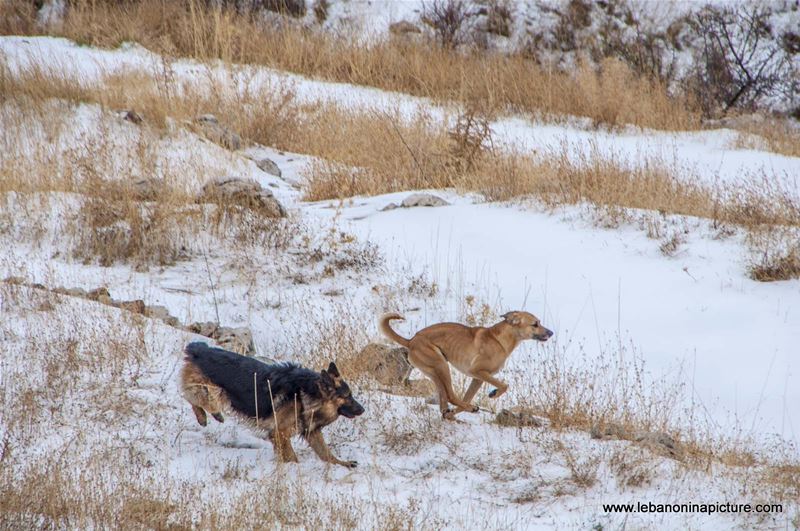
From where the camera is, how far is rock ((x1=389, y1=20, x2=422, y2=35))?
20.2m

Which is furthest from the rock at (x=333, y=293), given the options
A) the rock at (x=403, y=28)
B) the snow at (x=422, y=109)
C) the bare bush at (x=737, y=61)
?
the rock at (x=403, y=28)

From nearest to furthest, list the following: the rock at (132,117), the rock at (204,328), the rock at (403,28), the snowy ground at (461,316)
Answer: the snowy ground at (461,316) < the rock at (204,328) < the rock at (132,117) < the rock at (403,28)

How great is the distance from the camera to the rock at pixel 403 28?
66.2ft

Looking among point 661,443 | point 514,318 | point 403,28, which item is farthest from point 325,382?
point 403,28

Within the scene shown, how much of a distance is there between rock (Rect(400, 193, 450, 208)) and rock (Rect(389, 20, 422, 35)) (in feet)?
32.9

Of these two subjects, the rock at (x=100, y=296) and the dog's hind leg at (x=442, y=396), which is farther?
the rock at (x=100, y=296)

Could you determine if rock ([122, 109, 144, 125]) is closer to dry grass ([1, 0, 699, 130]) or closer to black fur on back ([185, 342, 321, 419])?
dry grass ([1, 0, 699, 130])

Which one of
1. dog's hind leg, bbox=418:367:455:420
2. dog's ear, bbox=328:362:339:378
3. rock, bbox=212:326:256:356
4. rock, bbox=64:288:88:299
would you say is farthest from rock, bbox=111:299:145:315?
dog's hind leg, bbox=418:367:455:420

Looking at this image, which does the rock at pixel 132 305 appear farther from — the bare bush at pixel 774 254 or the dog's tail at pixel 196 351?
the bare bush at pixel 774 254

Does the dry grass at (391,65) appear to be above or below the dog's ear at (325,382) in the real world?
above

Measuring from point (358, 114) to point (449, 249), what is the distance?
5.20m

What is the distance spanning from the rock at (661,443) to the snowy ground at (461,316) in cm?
16

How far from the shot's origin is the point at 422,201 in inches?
434

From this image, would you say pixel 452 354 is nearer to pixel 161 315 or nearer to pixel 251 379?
pixel 251 379
